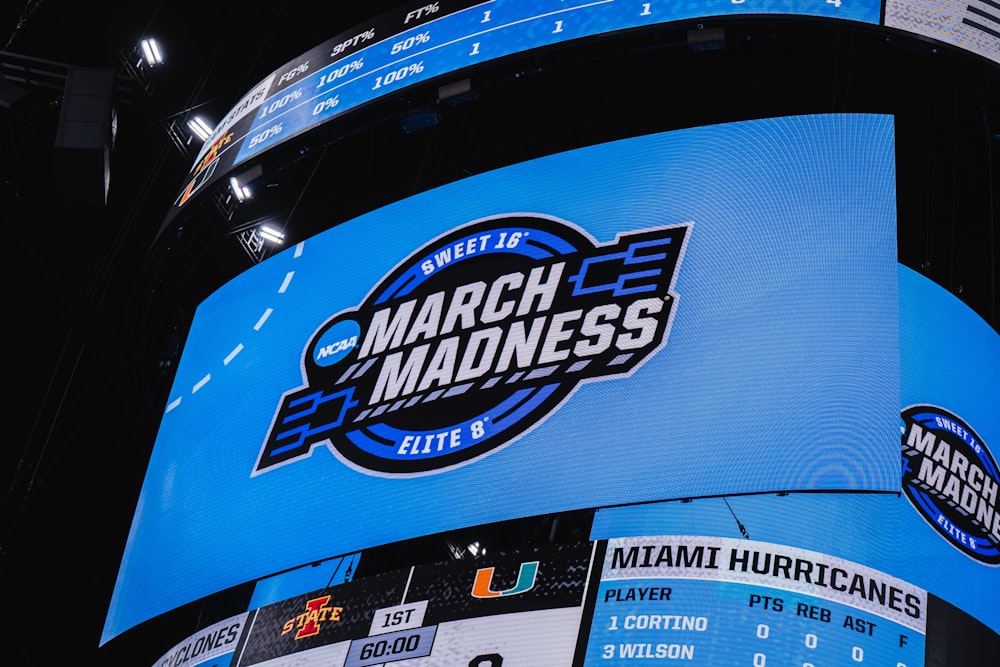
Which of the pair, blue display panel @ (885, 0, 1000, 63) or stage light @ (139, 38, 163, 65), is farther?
stage light @ (139, 38, 163, 65)

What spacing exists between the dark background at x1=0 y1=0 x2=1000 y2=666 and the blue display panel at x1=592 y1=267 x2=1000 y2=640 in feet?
6.23

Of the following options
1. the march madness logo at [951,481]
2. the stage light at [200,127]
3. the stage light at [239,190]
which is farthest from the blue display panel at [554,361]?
the stage light at [200,127]

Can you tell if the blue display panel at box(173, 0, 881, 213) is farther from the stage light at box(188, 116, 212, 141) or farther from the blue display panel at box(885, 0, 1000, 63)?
the stage light at box(188, 116, 212, 141)

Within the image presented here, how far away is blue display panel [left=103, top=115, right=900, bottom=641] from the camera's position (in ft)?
17.0

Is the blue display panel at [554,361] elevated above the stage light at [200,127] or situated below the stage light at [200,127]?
below

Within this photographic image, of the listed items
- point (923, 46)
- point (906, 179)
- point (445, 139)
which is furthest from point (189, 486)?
point (906, 179)

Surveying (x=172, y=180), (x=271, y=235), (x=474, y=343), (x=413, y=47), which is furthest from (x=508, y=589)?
(x=172, y=180)

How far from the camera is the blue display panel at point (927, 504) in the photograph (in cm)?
545

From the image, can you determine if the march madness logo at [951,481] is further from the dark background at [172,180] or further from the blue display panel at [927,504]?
the dark background at [172,180]

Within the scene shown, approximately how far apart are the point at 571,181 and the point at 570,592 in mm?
2424

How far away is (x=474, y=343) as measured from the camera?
20.3ft

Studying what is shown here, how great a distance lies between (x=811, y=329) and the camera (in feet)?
17.4

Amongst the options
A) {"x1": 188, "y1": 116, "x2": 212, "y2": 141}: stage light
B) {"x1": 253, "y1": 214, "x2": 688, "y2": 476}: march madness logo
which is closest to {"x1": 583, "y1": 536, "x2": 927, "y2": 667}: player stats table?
{"x1": 253, "y1": 214, "x2": 688, "y2": 476}: march madness logo

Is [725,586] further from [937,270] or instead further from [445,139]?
[445,139]
